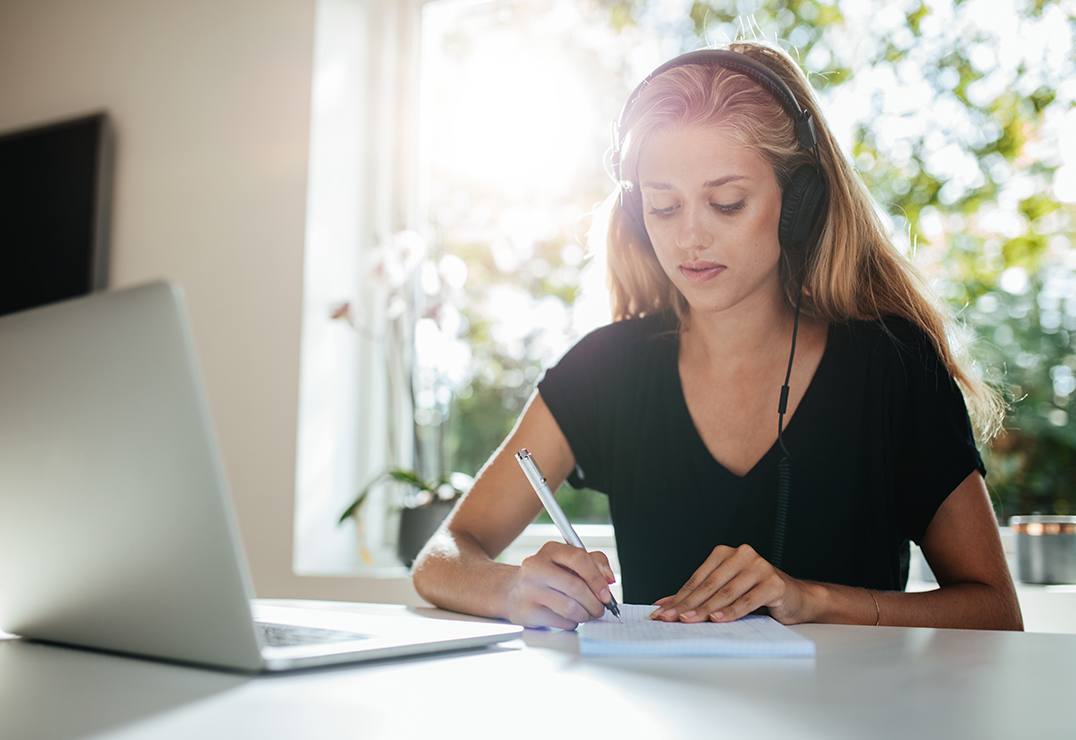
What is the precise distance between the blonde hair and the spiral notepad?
0.70 meters

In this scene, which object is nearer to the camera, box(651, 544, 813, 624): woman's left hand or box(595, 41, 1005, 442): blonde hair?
box(651, 544, 813, 624): woman's left hand

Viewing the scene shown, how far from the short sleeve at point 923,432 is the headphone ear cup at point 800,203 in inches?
8.1

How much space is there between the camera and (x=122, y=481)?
61 cm

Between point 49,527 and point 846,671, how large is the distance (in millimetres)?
531

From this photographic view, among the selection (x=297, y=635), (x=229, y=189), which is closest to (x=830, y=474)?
(x=297, y=635)

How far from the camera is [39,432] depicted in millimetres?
650

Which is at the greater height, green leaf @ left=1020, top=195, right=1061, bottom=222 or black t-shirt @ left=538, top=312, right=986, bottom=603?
green leaf @ left=1020, top=195, right=1061, bottom=222

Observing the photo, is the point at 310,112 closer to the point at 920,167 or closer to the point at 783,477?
the point at 920,167

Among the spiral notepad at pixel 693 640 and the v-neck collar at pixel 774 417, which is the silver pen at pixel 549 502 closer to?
the spiral notepad at pixel 693 640

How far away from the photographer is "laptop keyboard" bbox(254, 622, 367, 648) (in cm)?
73

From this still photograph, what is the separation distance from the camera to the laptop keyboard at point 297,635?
28.9 inches

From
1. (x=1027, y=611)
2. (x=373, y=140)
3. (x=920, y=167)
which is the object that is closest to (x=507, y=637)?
(x=1027, y=611)

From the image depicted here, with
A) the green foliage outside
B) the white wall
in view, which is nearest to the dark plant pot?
the white wall

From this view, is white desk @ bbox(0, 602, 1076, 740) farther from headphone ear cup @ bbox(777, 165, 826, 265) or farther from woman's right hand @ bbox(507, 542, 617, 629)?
headphone ear cup @ bbox(777, 165, 826, 265)
